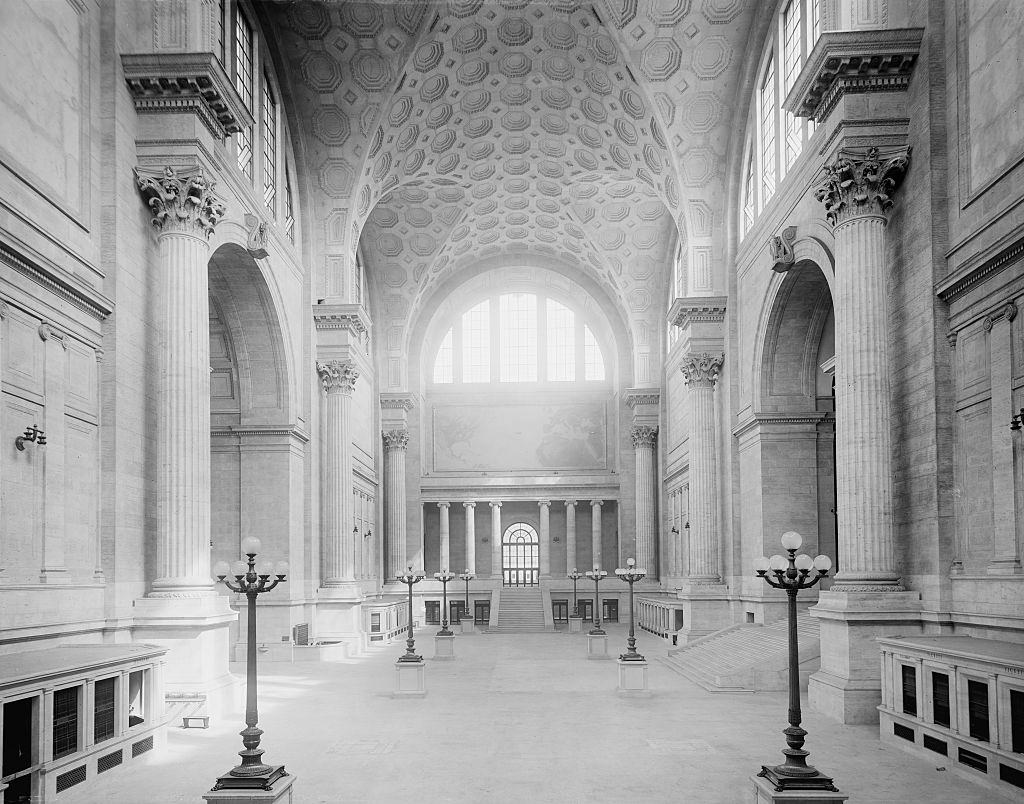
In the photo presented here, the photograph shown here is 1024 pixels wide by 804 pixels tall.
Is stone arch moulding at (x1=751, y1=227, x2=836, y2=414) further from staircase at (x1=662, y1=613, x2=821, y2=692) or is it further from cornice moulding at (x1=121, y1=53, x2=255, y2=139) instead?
cornice moulding at (x1=121, y1=53, x2=255, y2=139)

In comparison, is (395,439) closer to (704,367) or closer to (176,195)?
(704,367)

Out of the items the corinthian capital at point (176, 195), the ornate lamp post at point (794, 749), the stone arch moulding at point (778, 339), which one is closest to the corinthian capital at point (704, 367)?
the stone arch moulding at point (778, 339)

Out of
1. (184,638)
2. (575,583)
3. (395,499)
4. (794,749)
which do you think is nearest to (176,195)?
(184,638)

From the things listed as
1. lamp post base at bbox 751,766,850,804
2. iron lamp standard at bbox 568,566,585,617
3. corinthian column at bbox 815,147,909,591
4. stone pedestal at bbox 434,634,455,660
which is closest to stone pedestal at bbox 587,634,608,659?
stone pedestal at bbox 434,634,455,660

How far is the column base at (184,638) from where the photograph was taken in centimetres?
1797

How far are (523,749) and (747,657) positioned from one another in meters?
9.89

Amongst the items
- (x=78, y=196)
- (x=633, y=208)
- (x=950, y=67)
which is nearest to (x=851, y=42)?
(x=950, y=67)

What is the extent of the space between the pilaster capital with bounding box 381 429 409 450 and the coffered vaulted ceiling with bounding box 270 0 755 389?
35.6ft

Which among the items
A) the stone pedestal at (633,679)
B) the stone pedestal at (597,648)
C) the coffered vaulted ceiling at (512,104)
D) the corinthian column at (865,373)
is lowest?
the stone pedestal at (597,648)

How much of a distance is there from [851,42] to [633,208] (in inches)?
977

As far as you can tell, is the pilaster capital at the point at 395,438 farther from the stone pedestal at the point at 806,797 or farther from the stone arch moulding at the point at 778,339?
the stone pedestal at the point at 806,797

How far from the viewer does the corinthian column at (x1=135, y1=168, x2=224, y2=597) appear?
61.1ft

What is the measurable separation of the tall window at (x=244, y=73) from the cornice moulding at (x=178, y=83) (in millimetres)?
5907

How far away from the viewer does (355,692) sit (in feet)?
74.9
